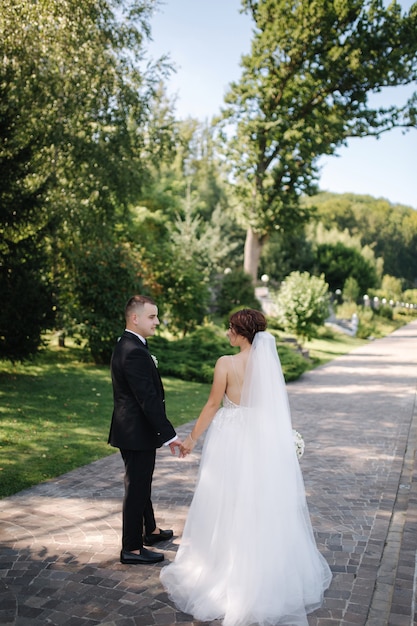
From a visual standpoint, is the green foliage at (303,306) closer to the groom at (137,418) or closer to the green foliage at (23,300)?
the green foliage at (23,300)

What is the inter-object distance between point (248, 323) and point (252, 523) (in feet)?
4.96

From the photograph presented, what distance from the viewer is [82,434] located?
9195 mm

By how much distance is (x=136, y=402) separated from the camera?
455cm

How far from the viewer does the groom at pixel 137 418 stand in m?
4.44

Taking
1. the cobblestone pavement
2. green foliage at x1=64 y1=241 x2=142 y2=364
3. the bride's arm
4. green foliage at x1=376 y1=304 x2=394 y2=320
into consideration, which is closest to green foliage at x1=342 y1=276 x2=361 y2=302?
green foliage at x1=376 y1=304 x2=394 y2=320

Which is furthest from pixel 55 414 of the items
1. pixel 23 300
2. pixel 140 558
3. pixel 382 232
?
pixel 382 232

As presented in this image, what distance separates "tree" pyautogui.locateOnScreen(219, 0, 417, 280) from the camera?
998 inches

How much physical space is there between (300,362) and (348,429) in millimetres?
6594

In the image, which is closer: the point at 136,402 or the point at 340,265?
the point at 136,402

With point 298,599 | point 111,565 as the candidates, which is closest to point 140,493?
point 111,565

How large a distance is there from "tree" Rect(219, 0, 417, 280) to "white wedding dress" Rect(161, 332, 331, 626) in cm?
2355

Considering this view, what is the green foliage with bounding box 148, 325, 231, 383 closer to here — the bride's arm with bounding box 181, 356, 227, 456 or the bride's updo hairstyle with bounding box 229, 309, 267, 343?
the bride's arm with bounding box 181, 356, 227, 456

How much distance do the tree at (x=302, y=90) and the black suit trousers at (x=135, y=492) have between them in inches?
931

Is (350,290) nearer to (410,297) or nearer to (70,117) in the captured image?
(410,297)
